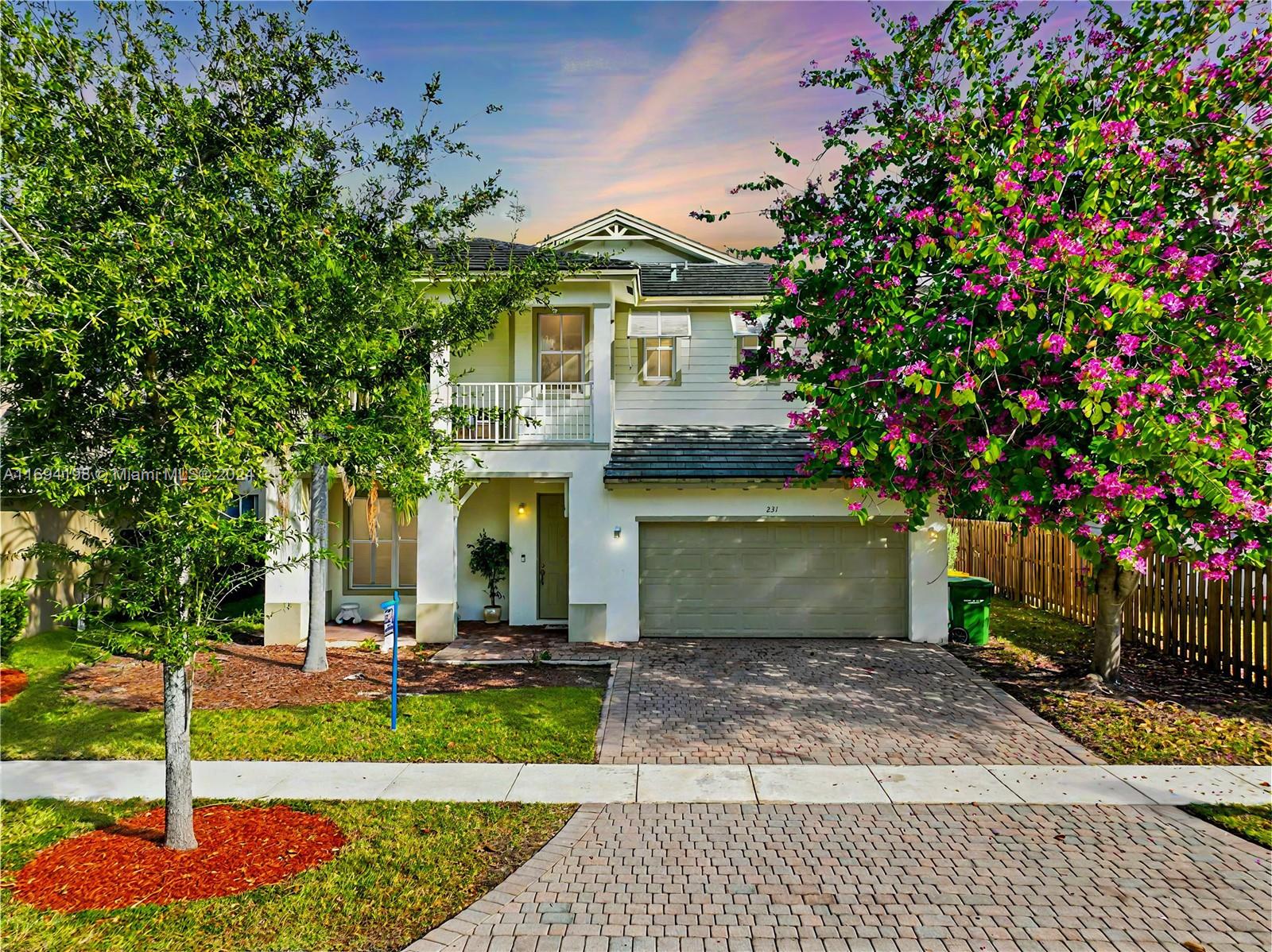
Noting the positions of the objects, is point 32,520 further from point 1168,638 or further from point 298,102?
point 1168,638

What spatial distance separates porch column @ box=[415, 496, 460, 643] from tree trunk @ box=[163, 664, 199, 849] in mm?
7574

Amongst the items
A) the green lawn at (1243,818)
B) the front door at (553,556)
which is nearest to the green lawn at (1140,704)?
the green lawn at (1243,818)

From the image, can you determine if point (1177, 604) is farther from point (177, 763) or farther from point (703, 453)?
point (177, 763)

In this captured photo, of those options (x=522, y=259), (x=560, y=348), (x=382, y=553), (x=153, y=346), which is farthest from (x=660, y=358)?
(x=153, y=346)

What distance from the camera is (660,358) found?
627 inches

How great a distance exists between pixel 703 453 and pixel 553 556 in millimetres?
3763

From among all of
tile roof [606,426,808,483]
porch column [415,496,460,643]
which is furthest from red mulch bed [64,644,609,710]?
tile roof [606,426,808,483]

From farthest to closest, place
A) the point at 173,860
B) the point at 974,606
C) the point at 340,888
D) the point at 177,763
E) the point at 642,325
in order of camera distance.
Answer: the point at 642,325, the point at 974,606, the point at 177,763, the point at 173,860, the point at 340,888

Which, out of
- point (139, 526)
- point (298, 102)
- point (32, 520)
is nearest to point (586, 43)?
point (298, 102)

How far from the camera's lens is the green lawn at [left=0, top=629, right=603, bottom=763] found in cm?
796

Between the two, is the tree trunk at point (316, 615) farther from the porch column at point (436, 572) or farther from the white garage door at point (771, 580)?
the white garage door at point (771, 580)

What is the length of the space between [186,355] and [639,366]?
36.0 feet

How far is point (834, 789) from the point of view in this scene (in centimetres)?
707

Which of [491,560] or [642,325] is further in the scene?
[642,325]
